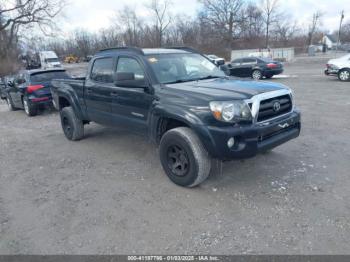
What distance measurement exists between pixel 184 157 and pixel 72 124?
3.47 m

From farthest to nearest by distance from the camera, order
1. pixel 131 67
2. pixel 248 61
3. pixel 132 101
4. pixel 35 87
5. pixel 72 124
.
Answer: pixel 248 61, pixel 35 87, pixel 72 124, pixel 131 67, pixel 132 101

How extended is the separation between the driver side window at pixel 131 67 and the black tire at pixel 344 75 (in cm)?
1367

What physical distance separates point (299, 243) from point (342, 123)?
196 inches

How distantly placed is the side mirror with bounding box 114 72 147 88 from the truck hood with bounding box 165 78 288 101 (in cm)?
42

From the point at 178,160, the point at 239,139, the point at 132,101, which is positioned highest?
the point at 132,101

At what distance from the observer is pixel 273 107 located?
3.67 m

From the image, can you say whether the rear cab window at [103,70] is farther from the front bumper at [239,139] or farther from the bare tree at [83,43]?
the bare tree at [83,43]

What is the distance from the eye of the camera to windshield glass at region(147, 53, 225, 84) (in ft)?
13.9

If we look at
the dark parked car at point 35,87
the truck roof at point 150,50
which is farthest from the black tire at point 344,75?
the dark parked car at point 35,87

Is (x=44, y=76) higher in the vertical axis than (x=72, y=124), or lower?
higher

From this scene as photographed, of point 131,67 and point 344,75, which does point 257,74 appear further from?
point 131,67

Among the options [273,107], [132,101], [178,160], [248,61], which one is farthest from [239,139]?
[248,61]

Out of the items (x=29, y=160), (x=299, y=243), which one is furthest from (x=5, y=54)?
(x=299, y=243)

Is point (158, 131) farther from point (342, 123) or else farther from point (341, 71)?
point (341, 71)
